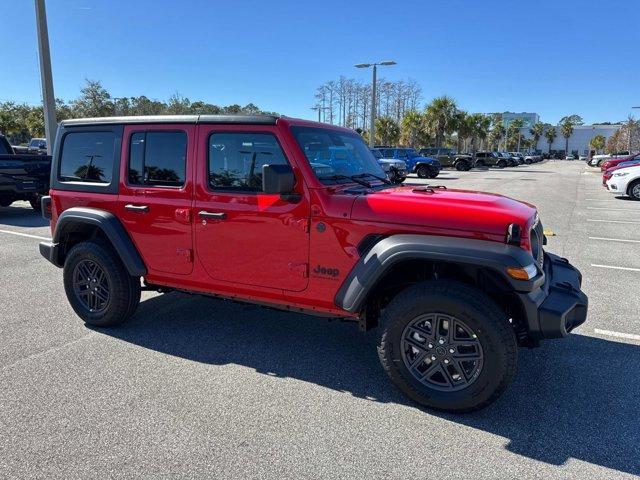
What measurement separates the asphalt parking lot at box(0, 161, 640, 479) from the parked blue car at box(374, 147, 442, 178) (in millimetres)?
24415

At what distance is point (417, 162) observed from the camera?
29109 mm

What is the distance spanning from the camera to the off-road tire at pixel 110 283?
4246 millimetres

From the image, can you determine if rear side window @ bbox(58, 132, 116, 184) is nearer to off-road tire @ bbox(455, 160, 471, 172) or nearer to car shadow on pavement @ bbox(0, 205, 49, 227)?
car shadow on pavement @ bbox(0, 205, 49, 227)

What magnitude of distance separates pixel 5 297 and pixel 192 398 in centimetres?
340

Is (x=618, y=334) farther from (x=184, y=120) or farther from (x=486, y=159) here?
(x=486, y=159)

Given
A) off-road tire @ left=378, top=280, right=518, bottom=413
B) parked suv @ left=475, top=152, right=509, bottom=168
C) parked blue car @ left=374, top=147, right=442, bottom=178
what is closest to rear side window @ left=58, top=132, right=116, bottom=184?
off-road tire @ left=378, top=280, right=518, bottom=413

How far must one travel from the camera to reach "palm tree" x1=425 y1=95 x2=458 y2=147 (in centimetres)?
5481

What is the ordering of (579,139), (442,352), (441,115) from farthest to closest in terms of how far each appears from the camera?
(579,139) → (441,115) → (442,352)

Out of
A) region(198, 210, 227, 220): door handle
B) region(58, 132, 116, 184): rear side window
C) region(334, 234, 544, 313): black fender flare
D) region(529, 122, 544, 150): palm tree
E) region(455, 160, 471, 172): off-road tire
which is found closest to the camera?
region(334, 234, 544, 313): black fender flare

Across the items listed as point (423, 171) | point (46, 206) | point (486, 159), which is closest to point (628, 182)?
point (423, 171)

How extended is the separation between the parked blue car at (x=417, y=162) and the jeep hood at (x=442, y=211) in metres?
26.0

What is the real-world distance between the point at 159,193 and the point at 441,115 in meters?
55.0

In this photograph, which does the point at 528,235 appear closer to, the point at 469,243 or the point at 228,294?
the point at 469,243

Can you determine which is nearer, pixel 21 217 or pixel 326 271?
pixel 326 271
